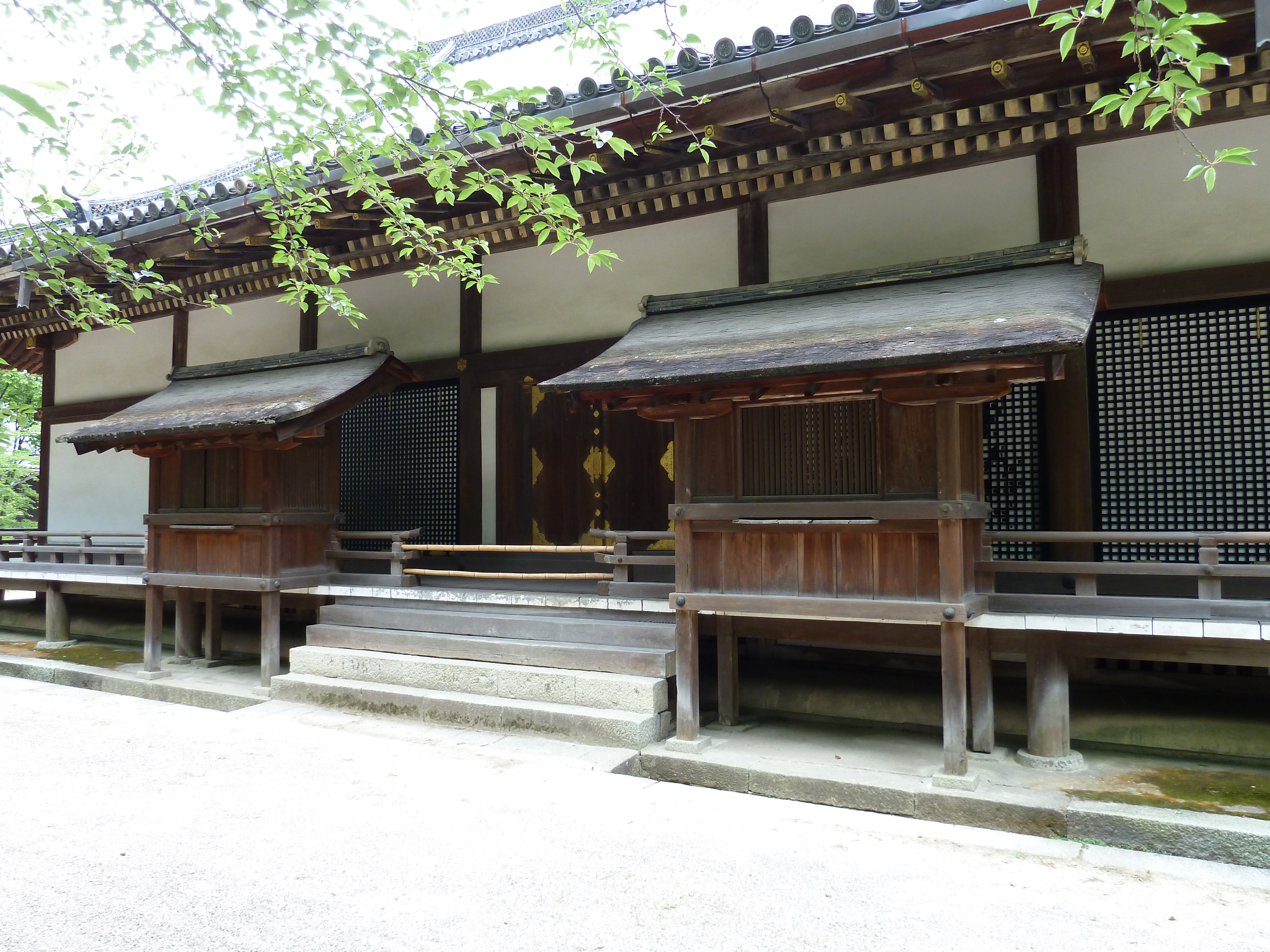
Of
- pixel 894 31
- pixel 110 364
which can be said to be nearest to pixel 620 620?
pixel 894 31

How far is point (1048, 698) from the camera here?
229 inches

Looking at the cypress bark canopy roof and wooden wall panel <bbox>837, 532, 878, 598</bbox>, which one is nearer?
the cypress bark canopy roof

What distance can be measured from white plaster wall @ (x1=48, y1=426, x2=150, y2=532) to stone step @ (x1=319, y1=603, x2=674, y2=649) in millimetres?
5143

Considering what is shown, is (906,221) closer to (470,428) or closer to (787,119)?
(787,119)

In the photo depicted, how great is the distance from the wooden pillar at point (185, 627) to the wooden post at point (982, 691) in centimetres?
861

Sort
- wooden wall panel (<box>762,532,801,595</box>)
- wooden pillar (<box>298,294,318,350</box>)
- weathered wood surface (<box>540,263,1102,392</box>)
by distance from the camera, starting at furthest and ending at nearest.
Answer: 1. wooden pillar (<box>298,294,318,350</box>)
2. wooden wall panel (<box>762,532,801,595</box>)
3. weathered wood surface (<box>540,263,1102,392</box>)

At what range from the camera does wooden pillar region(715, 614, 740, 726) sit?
7.00 metres

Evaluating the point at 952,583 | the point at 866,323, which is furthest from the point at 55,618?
the point at 952,583

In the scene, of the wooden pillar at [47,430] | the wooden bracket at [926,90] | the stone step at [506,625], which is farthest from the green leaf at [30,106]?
the wooden pillar at [47,430]

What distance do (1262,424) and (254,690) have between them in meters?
9.08

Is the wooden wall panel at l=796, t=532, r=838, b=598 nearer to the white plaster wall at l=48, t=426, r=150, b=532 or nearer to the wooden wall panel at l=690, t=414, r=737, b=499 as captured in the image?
the wooden wall panel at l=690, t=414, r=737, b=499

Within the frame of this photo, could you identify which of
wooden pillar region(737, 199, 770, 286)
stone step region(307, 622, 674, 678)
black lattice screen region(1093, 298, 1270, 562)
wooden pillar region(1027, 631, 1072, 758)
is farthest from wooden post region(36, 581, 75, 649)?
black lattice screen region(1093, 298, 1270, 562)

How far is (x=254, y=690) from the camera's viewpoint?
8.34m

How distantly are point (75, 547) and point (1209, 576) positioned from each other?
12.4m
